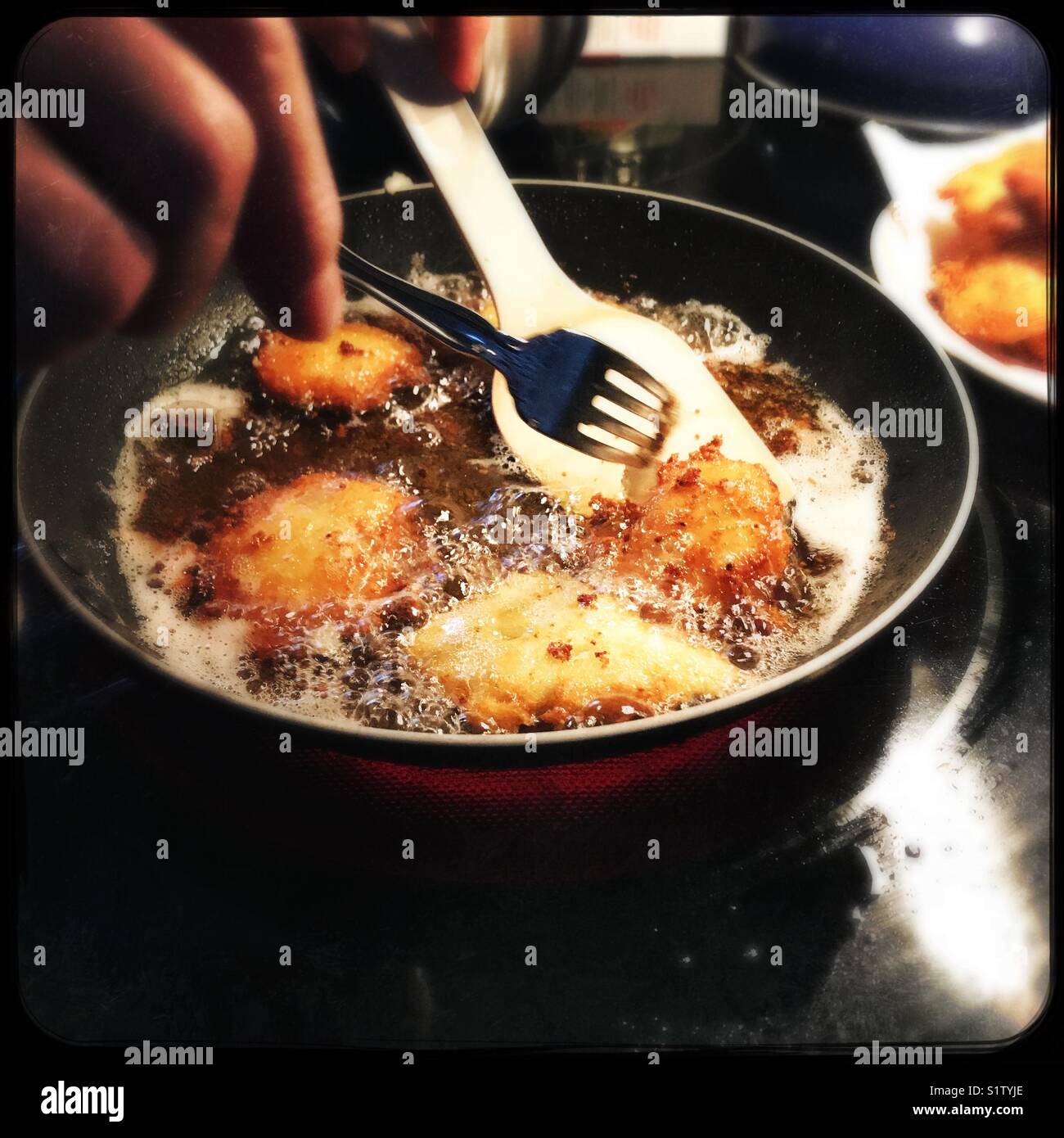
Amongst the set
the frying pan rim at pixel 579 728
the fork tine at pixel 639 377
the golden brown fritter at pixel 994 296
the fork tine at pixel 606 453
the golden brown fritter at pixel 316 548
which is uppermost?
the golden brown fritter at pixel 994 296

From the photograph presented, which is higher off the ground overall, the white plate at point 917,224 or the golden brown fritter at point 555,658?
the white plate at point 917,224

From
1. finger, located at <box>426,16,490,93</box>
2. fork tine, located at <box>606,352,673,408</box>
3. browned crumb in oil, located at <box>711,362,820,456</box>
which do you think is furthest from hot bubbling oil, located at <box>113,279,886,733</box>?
finger, located at <box>426,16,490,93</box>

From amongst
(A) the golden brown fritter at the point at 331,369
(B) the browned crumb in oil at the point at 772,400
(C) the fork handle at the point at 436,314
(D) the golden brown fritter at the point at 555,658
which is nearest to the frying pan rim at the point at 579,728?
(D) the golden brown fritter at the point at 555,658

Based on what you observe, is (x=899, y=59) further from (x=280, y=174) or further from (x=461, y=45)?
(x=280, y=174)

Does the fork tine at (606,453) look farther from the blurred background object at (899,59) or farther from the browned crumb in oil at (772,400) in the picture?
the blurred background object at (899,59)

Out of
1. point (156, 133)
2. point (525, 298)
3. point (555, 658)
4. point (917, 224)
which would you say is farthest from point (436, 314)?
point (917, 224)

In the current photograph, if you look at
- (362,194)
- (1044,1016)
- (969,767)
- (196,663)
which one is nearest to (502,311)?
(362,194)
